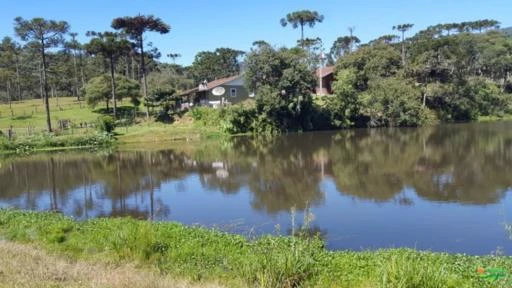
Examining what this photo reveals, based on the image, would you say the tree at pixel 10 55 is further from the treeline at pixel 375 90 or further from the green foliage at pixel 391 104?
the green foliage at pixel 391 104

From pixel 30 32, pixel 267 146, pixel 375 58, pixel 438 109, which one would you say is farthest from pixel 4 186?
pixel 438 109

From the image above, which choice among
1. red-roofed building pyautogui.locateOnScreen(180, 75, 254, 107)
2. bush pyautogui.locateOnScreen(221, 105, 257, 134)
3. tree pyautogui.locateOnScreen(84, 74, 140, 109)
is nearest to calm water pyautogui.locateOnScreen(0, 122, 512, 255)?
bush pyautogui.locateOnScreen(221, 105, 257, 134)

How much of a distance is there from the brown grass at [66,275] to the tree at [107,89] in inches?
1846

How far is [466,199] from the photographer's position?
1642 cm

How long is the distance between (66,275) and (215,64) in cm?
7882

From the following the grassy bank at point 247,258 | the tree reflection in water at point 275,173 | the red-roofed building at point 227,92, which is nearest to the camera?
the grassy bank at point 247,258

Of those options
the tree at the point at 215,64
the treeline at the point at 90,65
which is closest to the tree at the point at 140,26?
the treeline at the point at 90,65

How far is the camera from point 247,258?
8883mm

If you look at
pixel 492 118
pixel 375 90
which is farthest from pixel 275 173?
pixel 492 118

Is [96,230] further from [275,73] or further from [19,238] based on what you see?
[275,73]

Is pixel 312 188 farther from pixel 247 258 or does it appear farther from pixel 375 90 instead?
pixel 375 90

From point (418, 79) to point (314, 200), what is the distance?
146 feet

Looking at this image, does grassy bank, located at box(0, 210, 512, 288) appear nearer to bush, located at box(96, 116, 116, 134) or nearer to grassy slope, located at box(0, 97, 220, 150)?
grassy slope, located at box(0, 97, 220, 150)

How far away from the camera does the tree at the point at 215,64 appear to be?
276 feet
